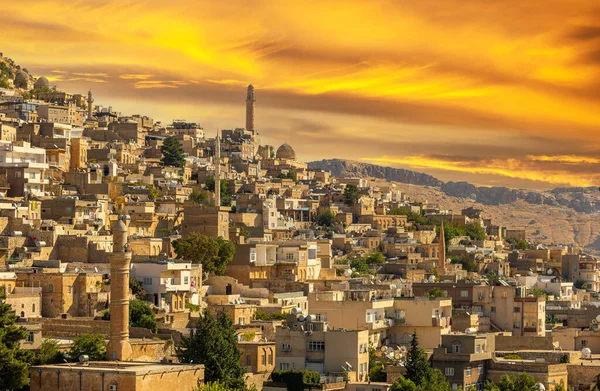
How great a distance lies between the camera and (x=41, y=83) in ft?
321

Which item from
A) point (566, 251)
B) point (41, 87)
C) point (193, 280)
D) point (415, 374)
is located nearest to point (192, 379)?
point (415, 374)

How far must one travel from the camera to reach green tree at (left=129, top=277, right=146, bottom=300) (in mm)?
43797

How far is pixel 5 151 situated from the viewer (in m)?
57.0

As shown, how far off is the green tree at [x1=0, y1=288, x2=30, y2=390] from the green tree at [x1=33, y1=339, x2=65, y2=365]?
55 centimetres

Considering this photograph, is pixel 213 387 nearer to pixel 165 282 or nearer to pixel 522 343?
Answer: pixel 165 282

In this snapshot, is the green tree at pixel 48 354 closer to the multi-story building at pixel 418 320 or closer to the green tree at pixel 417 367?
the green tree at pixel 417 367

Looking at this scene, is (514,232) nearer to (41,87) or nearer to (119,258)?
(41,87)

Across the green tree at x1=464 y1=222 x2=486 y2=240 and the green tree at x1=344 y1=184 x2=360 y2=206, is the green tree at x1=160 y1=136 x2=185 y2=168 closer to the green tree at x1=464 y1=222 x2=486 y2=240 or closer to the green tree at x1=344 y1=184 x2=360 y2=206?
the green tree at x1=344 y1=184 x2=360 y2=206

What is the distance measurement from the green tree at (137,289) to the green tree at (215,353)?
23.8 feet

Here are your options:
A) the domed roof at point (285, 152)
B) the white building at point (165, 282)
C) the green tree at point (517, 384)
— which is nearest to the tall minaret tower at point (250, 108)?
the domed roof at point (285, 152)

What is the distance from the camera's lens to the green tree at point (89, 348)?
1398 inches

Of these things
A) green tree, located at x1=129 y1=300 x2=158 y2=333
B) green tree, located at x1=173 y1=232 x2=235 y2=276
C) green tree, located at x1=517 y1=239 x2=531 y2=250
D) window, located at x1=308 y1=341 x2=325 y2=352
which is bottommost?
window, located at x1=308 y1=341 x2=325 y2=352

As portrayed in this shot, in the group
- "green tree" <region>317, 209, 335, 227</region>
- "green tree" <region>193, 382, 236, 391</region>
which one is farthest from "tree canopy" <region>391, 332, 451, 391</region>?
"green tree" <region>317, 209, 335, 227</region>

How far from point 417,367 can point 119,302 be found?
25.2ft
